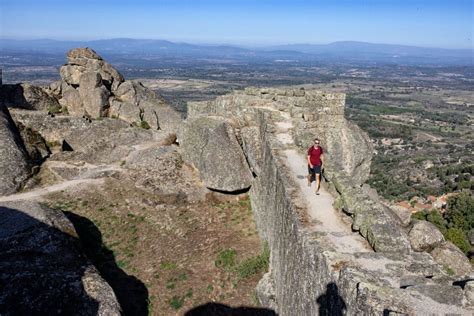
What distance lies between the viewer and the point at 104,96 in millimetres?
32969

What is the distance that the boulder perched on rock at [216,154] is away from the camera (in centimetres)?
2092

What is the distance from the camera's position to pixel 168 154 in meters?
24.0

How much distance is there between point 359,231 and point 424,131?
11931cm

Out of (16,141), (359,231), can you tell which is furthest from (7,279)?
(16,141)

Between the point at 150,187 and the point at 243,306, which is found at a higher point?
the point at 150,187

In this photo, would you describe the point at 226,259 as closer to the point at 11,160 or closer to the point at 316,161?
the point at 316,161

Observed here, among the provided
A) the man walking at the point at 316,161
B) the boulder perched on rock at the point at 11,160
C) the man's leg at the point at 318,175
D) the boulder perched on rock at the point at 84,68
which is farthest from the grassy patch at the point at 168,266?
the boulder perched on rock at the point at 84,68

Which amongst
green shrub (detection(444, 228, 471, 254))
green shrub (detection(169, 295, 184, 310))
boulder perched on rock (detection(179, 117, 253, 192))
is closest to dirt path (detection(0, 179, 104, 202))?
boulder perched on rock (detection(179, 117, 253, 192))

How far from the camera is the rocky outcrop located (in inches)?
1288

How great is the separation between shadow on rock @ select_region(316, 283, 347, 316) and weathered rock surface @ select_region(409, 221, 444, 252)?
9.79 metres

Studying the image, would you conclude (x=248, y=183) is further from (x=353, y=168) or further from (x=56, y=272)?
(x=56, y=272)

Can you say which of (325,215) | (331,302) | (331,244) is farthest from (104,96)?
(331,302)

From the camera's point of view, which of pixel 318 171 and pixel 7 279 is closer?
pixel 7 279

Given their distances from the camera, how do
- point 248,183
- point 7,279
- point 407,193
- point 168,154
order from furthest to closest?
point 407,193 → point 168,154 → point 248,183 → point 7,279
